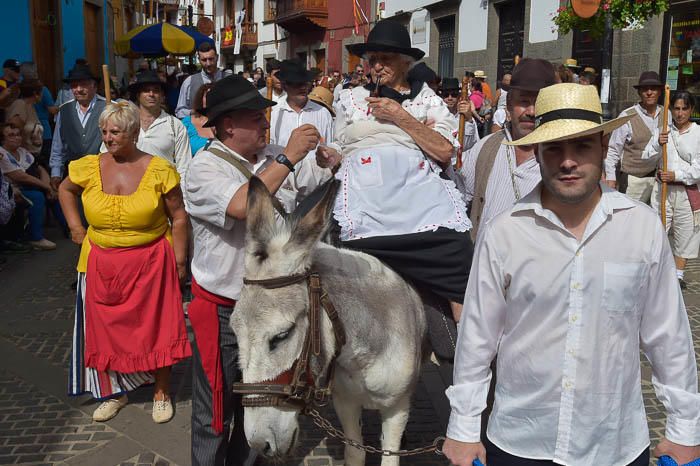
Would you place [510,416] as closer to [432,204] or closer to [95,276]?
[432,204]

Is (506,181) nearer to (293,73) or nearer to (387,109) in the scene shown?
(387,109)

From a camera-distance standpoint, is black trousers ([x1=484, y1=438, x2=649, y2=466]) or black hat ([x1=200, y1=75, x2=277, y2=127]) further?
black hat ([x1=200, y1=75, x2=277, y2=127])

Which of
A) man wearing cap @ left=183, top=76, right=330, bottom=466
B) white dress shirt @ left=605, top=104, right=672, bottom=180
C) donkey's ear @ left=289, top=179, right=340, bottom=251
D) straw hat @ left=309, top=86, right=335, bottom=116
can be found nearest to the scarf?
man wearing cap @ left=183, top=76, right=330, bottom=466

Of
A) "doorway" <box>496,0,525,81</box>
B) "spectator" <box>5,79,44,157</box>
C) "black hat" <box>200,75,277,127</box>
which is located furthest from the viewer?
"doorway" <box>496,0,525,81</box>

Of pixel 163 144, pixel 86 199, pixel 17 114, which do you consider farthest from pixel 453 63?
pixel 86 199

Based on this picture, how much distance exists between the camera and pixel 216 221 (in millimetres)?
3135

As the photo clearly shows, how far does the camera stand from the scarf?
10.9ft

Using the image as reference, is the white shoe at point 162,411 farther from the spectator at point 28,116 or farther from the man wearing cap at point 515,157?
the spectator at point 28,116

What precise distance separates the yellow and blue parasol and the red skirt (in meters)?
13.3

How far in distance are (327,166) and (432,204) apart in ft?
1.93

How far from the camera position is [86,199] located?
4426 millimetres

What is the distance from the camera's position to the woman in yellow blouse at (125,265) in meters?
4.39

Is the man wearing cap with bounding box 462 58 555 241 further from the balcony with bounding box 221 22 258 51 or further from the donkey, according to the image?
the balcony with bounding box 221 22 258 51

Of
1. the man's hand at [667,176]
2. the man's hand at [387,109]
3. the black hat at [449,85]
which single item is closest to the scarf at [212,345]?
the man's hand at [387,109]
